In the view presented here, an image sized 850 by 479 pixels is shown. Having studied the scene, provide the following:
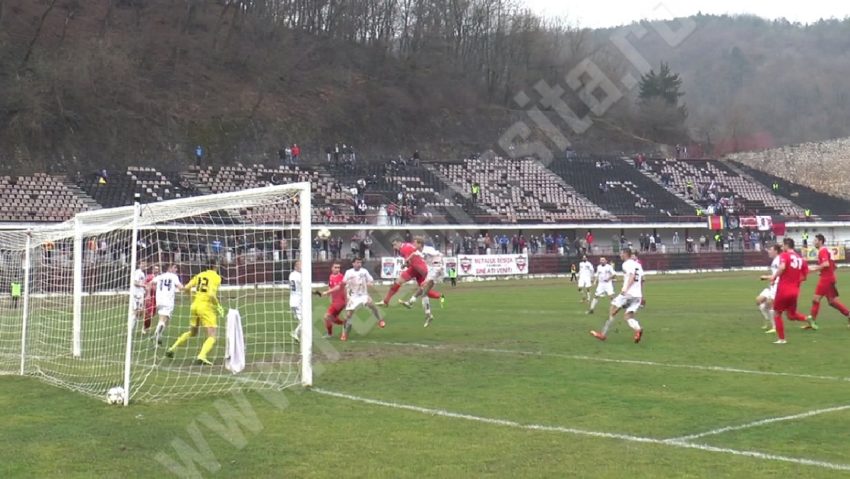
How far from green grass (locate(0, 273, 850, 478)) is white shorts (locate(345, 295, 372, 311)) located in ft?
3.78

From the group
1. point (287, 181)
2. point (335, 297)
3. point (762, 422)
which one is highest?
point (287, 181)

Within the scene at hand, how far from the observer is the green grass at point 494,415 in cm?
841

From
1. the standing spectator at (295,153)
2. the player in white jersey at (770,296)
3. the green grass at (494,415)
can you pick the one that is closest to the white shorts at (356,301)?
the green grass at (494,415)

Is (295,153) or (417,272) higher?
(295,153)

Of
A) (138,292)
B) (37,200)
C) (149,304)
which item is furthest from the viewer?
(37,200)

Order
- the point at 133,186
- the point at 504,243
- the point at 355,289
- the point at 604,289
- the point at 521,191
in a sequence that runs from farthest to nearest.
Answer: the point at 521,191
the point at 504,243
the point at 133,186
the point at 604,289
the point at 355,289

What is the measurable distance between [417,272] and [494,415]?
11.3 m

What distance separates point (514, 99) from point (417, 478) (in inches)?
3543

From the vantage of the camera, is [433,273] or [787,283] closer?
[787,283]

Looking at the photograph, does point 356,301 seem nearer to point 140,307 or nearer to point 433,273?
point 433,273

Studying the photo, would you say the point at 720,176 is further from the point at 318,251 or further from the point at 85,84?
the point at 85,84

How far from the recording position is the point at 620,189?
237 feet

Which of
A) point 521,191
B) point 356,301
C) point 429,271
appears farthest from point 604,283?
point 521,191

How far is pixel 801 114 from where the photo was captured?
108688 millimetres
